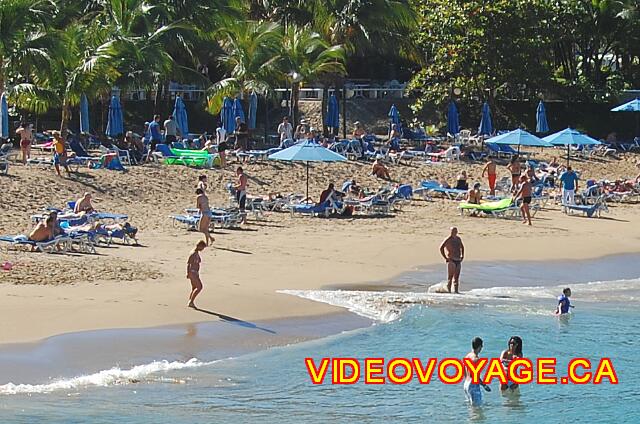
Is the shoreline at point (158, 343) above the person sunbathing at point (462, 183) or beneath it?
beneath

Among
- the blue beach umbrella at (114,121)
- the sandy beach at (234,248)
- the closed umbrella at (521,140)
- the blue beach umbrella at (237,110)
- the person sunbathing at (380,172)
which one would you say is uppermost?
the blue beach umbrella at (237,110)

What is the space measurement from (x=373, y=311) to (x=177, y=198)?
10.5 meters

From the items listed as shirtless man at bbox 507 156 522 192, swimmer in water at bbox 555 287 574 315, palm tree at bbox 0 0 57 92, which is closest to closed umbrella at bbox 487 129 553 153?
shirtless man at bbox 507 156 522 192

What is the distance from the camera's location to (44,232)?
21.2 m

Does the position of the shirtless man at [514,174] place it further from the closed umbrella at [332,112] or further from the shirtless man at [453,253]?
the shirtless man at [453,253]

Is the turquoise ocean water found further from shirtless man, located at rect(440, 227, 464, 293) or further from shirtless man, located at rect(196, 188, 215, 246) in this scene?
shirtless man, located at rect(196, 188, 215, 246)

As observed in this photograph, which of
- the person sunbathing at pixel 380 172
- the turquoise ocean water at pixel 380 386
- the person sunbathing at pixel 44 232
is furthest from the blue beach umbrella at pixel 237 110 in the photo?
the turquoise ocean water at pixel 380 386

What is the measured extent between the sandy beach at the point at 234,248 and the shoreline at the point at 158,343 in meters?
0.27

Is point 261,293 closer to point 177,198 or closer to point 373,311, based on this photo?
point 373,311

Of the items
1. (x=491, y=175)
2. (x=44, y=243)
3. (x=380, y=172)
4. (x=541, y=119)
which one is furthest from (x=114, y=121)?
(x=541, y=119)

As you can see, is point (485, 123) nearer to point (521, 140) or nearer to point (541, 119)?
point (541, 119)

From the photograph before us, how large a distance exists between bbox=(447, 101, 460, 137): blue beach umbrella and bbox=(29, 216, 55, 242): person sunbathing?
19.2 metres

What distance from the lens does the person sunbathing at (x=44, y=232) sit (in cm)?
2116

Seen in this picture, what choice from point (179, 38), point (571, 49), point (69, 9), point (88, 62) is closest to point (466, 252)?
point (88, 62)
